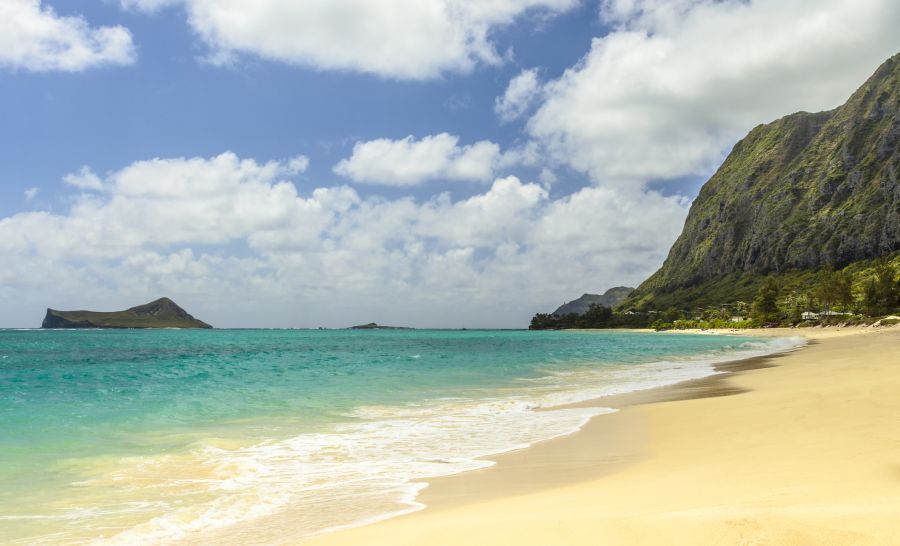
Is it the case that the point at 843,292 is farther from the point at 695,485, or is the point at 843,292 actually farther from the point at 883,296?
the point at 695,485

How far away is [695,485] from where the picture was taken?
740cm

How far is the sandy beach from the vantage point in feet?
16.1

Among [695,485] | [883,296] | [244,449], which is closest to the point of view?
[695,485]

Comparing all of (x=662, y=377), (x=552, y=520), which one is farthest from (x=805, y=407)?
(x=662, y=377)

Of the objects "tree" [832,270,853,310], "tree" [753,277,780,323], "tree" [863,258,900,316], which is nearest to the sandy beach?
"tree" [863,258,900,316]

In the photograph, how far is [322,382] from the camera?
97.4 ft

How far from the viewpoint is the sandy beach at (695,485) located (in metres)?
4.92

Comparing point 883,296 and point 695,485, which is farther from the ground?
point 883,296

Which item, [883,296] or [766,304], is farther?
[766,304]

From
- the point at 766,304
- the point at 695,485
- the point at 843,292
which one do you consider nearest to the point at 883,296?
the point at 843,292

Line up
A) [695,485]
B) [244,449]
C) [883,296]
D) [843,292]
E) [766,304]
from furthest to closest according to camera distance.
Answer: [766,304] < [843,292] < [883,296] < [244,449] < [695,485]

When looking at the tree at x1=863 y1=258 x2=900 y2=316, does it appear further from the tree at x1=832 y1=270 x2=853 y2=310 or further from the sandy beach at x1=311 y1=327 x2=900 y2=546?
the sandy beach at x1=311 y1=327 x2=900 y2=546

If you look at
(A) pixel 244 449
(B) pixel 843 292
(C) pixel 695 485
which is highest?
(B) pixel 843 292

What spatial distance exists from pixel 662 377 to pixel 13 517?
28.2 metres
